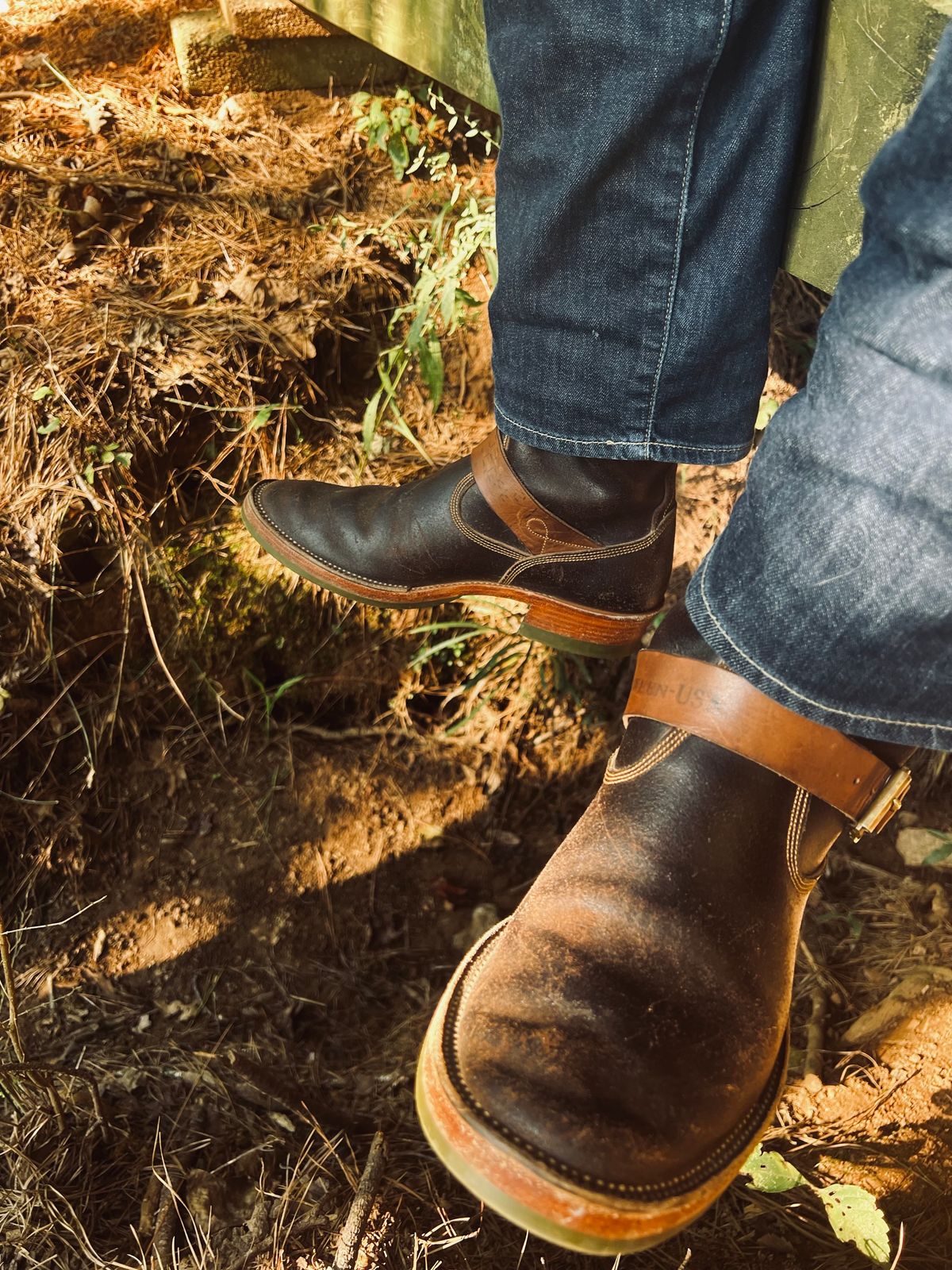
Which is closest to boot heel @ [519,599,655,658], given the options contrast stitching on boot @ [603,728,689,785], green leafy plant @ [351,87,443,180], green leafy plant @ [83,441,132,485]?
contrast stitching on boot @ [603,728,689,785]

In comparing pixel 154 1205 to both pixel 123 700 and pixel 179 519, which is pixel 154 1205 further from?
pixel 179 519

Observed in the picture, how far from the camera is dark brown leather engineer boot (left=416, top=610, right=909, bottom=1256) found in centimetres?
97

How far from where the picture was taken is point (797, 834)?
113 centimetres

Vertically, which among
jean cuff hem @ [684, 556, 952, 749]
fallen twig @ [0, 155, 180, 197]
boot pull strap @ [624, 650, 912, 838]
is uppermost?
jean cuff hem @ [684, 556, 952, 749]

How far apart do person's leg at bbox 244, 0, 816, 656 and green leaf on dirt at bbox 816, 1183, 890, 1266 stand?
0.96 m

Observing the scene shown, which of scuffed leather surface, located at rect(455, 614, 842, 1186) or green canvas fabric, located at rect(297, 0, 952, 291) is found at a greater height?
green canvas fabric, located at rect(297, 0, 952, 291)

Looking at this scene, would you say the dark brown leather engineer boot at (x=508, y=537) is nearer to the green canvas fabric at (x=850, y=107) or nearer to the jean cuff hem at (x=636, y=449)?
the jean cuff hem at (x=636, y=449)

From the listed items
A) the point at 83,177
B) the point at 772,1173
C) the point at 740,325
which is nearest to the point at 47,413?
the point at 83,177

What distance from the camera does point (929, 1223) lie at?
132 centimetres

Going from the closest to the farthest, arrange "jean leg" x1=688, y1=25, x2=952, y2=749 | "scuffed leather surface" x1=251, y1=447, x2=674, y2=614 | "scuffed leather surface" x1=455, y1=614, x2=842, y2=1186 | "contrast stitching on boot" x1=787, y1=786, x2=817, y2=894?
"jean leg" x1=688, y1=25, x2=952, y2=749, "scuffed leather surface" x1=455, y1=614, x2=842, y2=1186, "contrast stitching on boot" x1=787, y1=786, x2=817, y2=894, "scuffed leather surface" x1=251, y1=447, x2=674, y2=614

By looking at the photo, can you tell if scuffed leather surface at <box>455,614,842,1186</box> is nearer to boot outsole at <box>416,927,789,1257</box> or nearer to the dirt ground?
boot outsole at <box>416,927,789,1257</box>

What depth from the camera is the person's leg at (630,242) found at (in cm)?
108

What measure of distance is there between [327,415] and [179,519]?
413 mm

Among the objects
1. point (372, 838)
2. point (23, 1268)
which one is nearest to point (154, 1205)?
point (23, 1268)
